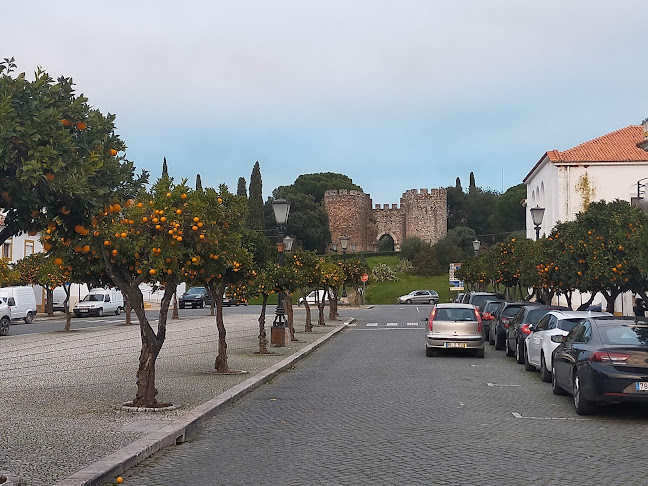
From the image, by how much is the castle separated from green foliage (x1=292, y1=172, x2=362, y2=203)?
9465 millimetres

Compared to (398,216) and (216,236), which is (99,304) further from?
(398,216)

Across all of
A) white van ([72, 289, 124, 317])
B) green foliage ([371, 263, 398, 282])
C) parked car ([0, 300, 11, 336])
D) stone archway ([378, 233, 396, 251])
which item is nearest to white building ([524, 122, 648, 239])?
white van ([72, 289, 124, 317])

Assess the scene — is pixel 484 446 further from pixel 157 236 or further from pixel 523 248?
pixel 523 248

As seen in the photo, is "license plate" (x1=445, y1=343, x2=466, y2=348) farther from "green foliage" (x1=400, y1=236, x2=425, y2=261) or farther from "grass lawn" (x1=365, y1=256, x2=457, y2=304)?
"green foliage" (x1=400, y1=236, x2=425, y2=261)

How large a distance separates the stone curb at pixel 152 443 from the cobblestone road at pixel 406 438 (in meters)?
0.15

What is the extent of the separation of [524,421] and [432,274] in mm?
73232

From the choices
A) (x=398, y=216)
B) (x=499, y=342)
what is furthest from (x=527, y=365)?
(x=398, y=216)

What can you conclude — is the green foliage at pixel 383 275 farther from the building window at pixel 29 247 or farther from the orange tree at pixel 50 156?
the orange tree at pixel 50 156

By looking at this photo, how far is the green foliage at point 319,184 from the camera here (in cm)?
12231

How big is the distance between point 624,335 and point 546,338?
14.6 feet

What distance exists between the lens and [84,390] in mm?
13836

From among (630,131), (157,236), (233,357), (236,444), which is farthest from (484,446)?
(630,131)

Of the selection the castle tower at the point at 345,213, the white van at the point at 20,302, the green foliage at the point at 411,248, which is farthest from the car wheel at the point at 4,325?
the castle tower at the point at 345,213

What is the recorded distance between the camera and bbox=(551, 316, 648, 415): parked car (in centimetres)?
1080
